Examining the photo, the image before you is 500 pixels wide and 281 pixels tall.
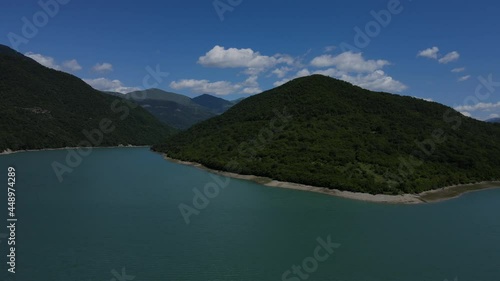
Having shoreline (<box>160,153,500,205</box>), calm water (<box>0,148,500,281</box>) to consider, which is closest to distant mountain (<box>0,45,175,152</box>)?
calm water (<box>0,148,500,281</box>)

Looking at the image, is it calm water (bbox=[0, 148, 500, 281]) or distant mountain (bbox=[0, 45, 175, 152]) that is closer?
calm water (bbox=[0, 148, 500, 281])

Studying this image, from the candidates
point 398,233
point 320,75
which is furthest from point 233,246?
point 320,75

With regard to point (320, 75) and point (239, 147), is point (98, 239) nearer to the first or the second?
point (239, 147)

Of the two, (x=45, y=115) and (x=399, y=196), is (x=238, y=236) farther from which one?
(x=45, y=115)

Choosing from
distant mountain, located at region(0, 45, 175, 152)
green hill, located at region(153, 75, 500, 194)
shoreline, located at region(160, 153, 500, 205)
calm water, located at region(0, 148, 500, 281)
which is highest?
distant mountain, located at region(0, 45, 175, 152)

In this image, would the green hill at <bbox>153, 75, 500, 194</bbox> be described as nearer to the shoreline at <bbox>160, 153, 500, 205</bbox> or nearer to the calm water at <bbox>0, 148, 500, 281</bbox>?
the shoreline at <bbox>160, 153, 500, 205</bbox>

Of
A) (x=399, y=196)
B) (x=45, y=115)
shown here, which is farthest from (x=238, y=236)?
(x=45, y=115)
